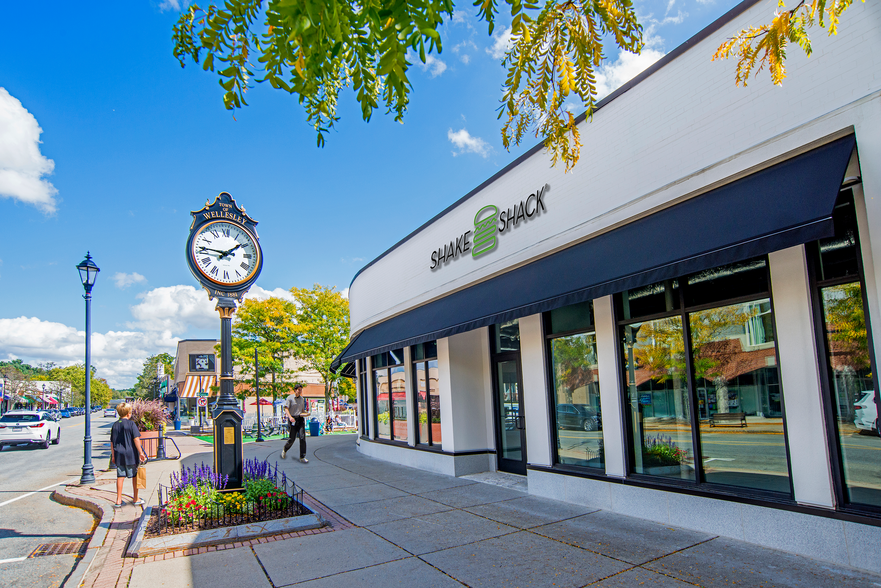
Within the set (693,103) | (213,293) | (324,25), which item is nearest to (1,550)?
(213,293)

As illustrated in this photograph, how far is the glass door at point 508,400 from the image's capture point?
9.92 meters

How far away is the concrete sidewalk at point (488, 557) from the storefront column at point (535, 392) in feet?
2.97

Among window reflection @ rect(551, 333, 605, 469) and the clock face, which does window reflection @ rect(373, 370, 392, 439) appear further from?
window reflection @ rect(551, 333, 605, 469)

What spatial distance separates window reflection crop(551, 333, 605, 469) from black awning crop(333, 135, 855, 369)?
1.15 m

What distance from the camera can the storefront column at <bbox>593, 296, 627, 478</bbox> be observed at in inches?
272

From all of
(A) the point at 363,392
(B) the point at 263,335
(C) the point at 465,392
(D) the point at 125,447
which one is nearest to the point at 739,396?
(C) the point at 465,392

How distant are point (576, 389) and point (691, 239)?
3216 mm

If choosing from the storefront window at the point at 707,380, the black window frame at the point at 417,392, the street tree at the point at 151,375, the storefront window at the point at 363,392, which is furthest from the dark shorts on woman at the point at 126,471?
the street tree at the point at 151,375

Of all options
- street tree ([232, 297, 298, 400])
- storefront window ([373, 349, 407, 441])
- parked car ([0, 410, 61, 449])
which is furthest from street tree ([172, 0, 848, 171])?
street tree ([232, 297, 298, 400])

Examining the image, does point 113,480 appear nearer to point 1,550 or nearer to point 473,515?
point 1,550

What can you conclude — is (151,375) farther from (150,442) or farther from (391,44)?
(391,44)

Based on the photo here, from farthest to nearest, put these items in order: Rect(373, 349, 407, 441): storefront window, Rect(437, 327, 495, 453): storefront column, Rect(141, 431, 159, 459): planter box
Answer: Rect(141, 431, 159, 459): planter box → Rect(373, 349, 407, 441): storefront window → Rect(437, 327, 495, 453): storefront column

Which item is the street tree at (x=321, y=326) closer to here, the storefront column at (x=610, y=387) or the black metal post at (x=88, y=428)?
the black metal post at (x=88, y=428)

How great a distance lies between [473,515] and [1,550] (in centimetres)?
618
